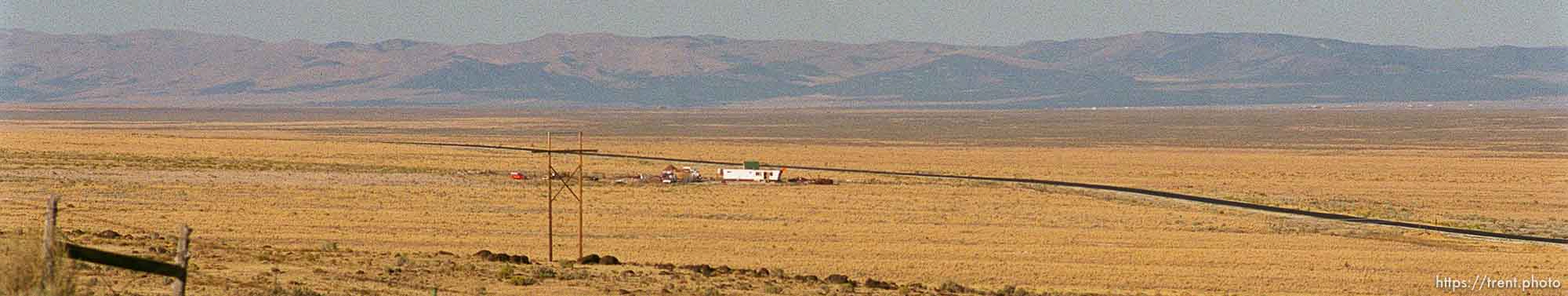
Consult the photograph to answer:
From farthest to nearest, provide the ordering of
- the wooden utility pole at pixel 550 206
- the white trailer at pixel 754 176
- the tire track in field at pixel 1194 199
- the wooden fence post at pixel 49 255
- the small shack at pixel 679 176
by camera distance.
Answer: the small shack at pixel 679 176, the white trailer at pixel 754 176, the tire track in field at pixel 1194 199, the wooden utility pole at pixel 550 206, the wooden fence post at pixel 49 255

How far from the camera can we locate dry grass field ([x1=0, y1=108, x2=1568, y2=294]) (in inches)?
834

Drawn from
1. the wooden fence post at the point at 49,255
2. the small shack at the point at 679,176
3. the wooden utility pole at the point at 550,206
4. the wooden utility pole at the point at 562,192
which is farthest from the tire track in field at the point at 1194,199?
the wooden fence post at the point at 49,255

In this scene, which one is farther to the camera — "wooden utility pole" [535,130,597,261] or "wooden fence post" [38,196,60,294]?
"wooden utility pole" [535,130,597,261]

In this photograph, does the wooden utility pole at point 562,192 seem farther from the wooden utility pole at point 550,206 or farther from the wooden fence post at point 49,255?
the wooden fence post at point 49,255

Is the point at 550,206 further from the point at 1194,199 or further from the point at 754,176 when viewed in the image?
the point at 1194,199

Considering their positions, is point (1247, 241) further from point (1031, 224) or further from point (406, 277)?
point (406, 277)

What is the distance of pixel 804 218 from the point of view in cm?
3528

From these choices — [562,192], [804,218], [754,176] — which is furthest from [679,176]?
[804,218]

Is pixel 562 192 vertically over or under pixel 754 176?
under

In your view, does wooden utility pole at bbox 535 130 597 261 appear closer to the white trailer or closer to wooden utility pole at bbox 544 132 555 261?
wooden utility pole at bbox 544 132 555 261

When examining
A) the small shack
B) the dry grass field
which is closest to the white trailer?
the small shack

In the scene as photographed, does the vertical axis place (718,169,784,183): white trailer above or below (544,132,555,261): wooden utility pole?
above

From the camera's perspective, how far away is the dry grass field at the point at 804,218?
2117cm

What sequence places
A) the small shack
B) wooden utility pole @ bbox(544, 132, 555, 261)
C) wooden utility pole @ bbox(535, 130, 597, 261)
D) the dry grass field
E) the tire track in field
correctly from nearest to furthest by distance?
1. the dry grass field
2. wooden utility pole @ bbox(544, 132, 555, 261)
3. wooden utility pole @ bbox(535, 130, 597, 261)
4. the tire track in field
5. the small shack
